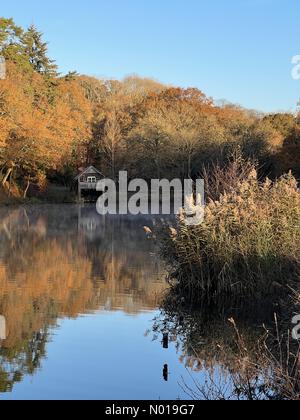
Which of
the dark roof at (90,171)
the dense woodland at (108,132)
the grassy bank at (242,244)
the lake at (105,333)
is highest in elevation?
the dense woodland at (108,132)

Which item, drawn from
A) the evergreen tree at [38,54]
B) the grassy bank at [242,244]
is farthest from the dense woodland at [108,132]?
the grassy bank at [242,244]

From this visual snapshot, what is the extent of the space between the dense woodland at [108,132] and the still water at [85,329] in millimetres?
26166

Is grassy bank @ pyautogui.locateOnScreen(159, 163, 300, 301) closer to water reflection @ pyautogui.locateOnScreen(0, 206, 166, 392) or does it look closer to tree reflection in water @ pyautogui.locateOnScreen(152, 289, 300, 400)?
tree reflection in water @ pyautogui.locateOnScreen(152, 289, 300, 400)

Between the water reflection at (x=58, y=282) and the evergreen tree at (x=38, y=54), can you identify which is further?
the evergreen tree at (x=38, y=54)

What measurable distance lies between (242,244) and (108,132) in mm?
41635

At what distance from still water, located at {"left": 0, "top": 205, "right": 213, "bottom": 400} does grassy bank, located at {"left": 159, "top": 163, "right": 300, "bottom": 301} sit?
1037 mm

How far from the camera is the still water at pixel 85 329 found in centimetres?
671

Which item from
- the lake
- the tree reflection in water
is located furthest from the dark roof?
the tree reflection in water

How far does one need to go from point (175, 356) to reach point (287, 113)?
49199 mm

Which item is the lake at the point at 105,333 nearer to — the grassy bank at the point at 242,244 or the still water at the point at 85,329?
the still water at the point at 85,329

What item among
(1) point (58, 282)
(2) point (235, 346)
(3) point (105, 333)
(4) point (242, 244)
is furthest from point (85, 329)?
(1) point (58, 282)

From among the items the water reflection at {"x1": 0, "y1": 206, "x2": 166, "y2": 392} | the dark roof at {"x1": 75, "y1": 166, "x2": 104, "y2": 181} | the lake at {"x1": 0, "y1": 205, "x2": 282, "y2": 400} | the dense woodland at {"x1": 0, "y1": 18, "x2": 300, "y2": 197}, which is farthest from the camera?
the dark roof at {"x1": 75, "y1": 166, "x2": 104, "y2": 181}

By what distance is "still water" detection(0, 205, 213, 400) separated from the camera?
22.0 feet

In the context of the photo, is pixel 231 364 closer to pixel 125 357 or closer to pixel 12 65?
pixel 125 357
